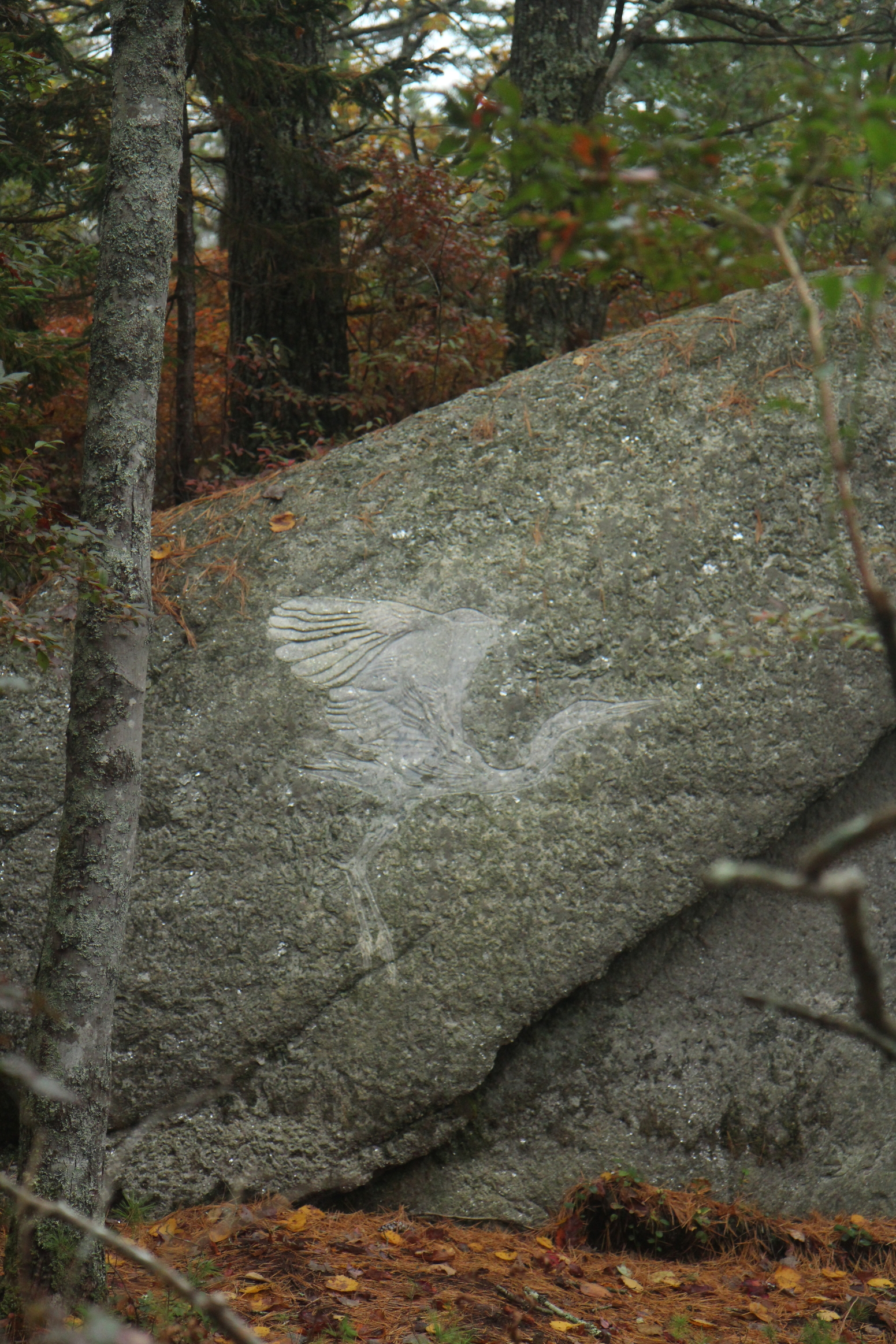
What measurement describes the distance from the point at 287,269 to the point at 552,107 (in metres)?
1.99

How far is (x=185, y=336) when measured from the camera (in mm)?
6438

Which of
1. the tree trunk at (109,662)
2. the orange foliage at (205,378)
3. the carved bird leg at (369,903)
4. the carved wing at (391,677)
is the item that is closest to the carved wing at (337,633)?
the carved wing at (391,677)

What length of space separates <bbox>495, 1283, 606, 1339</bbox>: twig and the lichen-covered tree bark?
5.23m

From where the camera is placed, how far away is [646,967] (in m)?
4.16

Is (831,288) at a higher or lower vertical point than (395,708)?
higher

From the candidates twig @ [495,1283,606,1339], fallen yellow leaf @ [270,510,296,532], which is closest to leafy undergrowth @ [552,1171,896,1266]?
twig @ [495,1283,606,1339]

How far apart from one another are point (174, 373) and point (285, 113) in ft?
7.35


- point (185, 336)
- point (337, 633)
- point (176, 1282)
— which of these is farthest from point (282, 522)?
point (176, 1282)

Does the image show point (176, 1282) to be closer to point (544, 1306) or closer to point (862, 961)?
point (862, 961)

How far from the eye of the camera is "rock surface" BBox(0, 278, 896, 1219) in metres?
3.81

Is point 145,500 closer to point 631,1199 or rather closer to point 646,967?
point 646,967

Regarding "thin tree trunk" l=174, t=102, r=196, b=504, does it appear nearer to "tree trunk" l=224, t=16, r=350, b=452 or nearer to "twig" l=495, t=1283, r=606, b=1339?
"tree trunk" l=224, t=16, r=350, b=452

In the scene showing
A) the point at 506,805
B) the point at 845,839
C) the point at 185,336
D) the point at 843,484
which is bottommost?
the point at 506,805

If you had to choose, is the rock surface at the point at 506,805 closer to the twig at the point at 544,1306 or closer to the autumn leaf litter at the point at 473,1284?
the autumn leaf litter at the point at 473,1284
